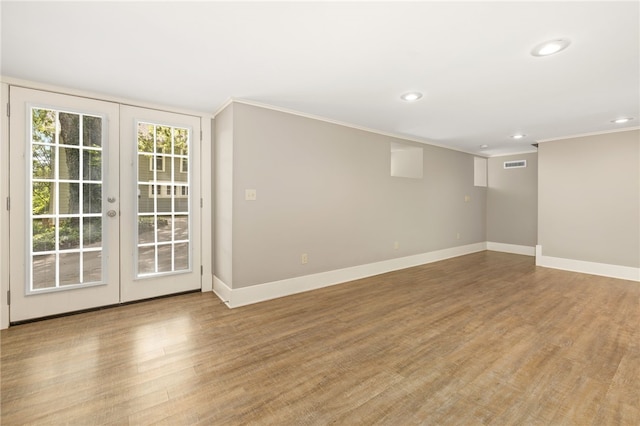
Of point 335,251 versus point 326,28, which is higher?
point 326,28

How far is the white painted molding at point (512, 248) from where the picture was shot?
643 cm

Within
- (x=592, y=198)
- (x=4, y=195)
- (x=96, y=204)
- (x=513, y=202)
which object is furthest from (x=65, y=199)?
(x=513, y=202)

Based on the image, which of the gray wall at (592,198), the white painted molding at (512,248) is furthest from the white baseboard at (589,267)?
the white painted molding at (512,248)

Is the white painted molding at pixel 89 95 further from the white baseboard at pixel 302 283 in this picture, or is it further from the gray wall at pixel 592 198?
the gray wall at pixel 592 198

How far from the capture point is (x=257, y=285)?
11.3ft

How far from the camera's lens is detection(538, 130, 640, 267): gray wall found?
449 cm

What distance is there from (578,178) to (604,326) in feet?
10.5

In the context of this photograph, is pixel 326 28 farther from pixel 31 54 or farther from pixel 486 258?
pixel 486 258

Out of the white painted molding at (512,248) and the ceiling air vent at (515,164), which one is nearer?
the white painted molding at (512,248)

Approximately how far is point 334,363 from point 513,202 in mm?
6485

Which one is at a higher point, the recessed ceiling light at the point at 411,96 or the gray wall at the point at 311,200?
the recessed ceiling light at the point at 411,96

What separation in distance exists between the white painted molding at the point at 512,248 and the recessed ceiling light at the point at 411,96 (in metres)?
5.28

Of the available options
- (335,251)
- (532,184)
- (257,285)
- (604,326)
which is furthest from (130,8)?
(532,184)

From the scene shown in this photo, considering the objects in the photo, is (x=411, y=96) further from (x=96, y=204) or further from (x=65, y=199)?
(x=65, y=199)
